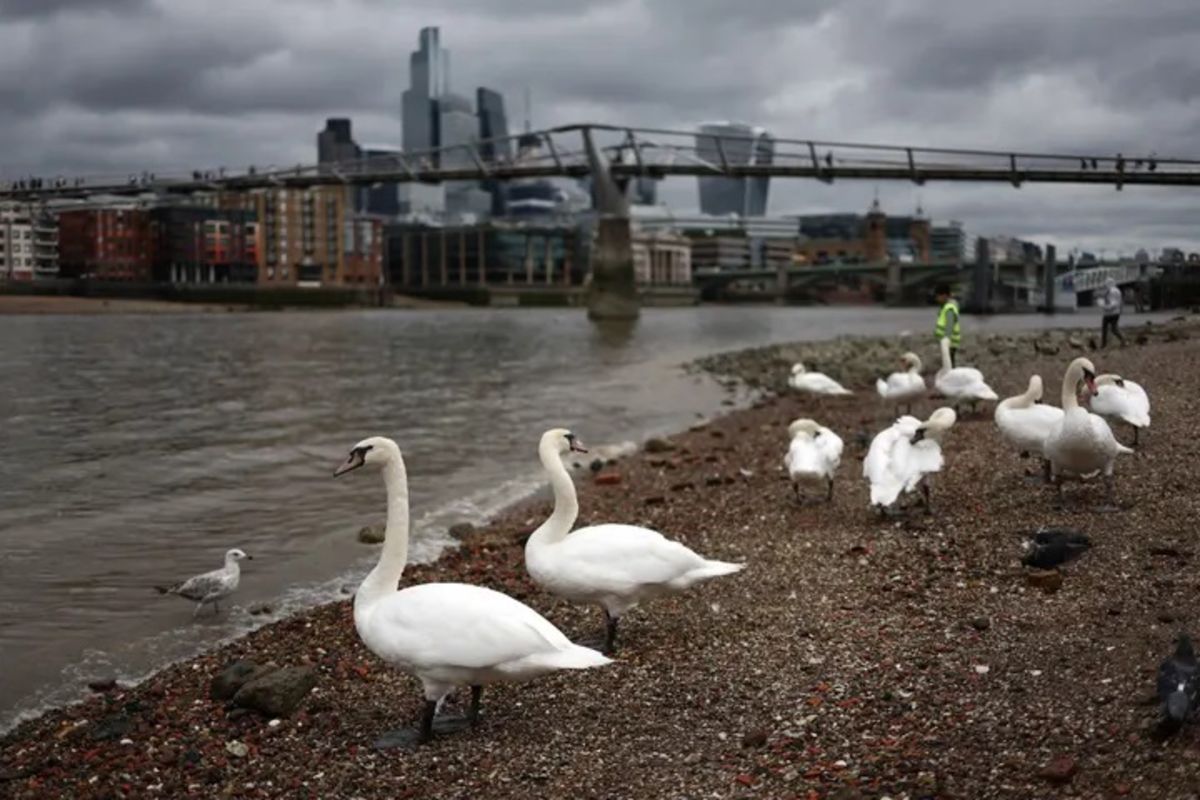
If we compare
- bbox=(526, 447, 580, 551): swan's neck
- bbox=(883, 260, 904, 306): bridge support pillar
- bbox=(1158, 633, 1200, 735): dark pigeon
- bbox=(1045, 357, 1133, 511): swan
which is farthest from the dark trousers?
bbox=(883, 260, 904, 306): bridge support pillar

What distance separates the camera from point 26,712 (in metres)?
7.07

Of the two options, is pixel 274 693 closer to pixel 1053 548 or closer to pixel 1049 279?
pixel 1053 548

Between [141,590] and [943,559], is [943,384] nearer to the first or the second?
[943,559]

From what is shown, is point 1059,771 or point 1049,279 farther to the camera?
point 1049,279

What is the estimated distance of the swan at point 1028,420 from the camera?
33.7ft

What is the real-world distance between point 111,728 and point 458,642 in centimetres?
218

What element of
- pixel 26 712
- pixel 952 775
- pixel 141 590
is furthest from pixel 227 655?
pixel 952 775

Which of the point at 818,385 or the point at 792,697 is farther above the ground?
the point at 818,385

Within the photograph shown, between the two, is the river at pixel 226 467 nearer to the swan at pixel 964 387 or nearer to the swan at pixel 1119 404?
the swan at pixel 964 387

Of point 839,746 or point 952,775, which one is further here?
point 839,746

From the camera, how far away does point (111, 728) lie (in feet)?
21.0

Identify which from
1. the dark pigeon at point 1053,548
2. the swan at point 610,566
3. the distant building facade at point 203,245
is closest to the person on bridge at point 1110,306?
the dark pigeon at point 1053,548

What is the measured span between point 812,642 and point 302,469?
40.3ft

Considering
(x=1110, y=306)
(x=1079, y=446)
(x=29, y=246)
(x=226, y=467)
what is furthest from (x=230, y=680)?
(x=29, y=246)
